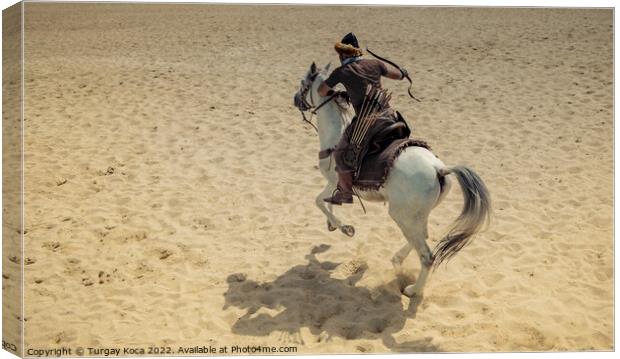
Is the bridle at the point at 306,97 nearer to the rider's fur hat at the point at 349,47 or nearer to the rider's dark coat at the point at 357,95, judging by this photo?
the rider's dark coat at the point at 357,95

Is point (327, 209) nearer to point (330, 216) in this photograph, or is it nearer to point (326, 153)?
point (330, 216)

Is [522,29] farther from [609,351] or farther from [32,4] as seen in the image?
[32,4]

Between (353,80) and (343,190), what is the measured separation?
1.12 meters

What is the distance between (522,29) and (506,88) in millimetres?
1088

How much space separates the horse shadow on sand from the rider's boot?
2.67 feet

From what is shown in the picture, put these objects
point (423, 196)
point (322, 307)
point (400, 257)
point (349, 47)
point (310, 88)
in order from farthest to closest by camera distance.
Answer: point (400, 257)
point (310, 88)
point (322, 307)
point (349, 47)
point (423, 196)

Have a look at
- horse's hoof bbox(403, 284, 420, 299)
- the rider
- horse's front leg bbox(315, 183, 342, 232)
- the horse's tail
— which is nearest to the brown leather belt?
the rider

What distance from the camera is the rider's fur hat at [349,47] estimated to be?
5.47 metres

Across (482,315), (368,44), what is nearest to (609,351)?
(482,315)

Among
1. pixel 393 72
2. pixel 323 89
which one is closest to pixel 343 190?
pixel 323 89

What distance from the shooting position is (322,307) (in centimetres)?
574

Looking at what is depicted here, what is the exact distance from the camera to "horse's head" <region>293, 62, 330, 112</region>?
19.0 feet

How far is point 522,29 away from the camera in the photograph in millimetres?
10477

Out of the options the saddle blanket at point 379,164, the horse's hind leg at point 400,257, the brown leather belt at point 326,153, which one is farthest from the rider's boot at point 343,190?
the horse's hind leg at point 400,257
